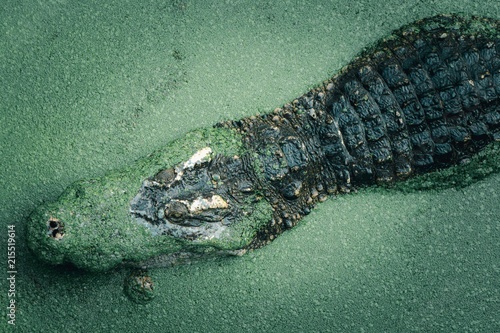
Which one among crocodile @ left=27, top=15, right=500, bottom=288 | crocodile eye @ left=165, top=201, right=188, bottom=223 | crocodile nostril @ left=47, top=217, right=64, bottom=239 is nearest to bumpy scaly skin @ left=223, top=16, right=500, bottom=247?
crocodile @ left=27, top=15, right=500, bottom=288

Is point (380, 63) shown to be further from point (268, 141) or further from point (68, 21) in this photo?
point (68, 21)

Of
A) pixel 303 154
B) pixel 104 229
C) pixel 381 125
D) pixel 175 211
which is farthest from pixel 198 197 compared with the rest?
pixel 381 125

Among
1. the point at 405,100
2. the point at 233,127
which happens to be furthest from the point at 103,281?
the point at 405,100

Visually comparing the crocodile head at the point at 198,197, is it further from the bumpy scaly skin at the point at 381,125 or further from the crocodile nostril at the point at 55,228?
the crocodile nostril at the point at 55,228

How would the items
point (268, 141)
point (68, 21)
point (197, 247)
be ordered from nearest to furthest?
1. point (197, 247)
2. point (268, 141)
3. point (68, 21)

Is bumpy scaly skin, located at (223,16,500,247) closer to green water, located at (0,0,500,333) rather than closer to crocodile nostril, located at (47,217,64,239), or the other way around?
green water, located at (0,0,500,333)
